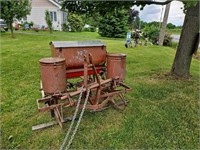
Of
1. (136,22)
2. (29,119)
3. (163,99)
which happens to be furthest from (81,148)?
(136,22)

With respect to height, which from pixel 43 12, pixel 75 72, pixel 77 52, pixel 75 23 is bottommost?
pixel 75 72

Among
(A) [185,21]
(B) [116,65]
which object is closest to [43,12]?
(A) [185,21]

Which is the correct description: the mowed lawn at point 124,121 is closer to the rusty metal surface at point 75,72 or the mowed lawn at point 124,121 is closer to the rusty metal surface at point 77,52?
the rusty metal surface at point 75,72

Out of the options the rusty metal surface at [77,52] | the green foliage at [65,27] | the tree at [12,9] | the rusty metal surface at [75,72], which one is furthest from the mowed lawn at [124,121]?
the green foliage at [65,27]

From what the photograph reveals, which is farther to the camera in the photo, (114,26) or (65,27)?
(65,27)

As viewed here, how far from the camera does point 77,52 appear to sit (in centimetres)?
325

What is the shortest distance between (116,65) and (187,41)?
10.4 feet

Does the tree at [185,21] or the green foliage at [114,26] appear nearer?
the tree at [185,21]

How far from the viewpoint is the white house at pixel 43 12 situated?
80.1ft

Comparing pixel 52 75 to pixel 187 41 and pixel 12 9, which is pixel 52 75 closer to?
pixel 187 41

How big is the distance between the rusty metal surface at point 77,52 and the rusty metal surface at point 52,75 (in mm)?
400

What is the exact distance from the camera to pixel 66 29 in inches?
994

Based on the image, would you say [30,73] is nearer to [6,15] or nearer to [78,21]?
[6,15]

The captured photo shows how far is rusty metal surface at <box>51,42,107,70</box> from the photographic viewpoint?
3.12 m
